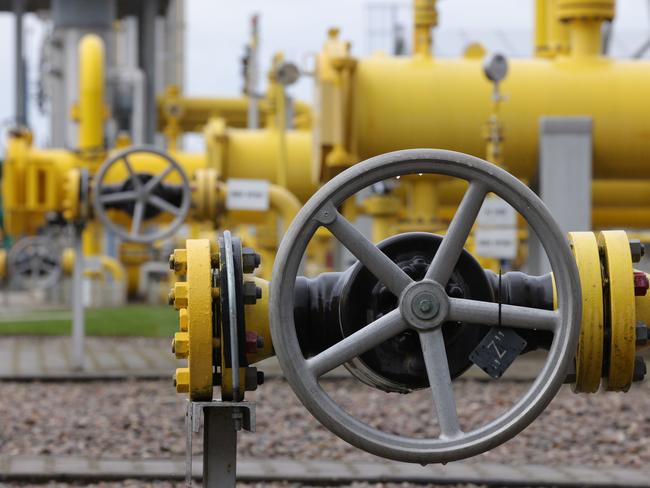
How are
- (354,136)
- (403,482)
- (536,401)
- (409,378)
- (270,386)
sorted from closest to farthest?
(536,401)
(409,378)
(403,482)
(270,386)
(354,136)

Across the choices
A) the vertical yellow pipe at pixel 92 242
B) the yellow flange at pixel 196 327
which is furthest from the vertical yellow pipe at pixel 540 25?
→ the yellow flange at pixel 196 327

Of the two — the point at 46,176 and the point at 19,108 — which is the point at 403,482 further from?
the point at 19,108

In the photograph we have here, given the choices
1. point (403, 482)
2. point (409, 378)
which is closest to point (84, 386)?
point (403, 482)

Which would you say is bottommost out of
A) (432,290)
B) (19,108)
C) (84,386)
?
(84,386)

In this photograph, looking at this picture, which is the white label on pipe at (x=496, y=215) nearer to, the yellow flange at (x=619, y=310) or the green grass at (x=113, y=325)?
the green grass at (x=113, y=325)

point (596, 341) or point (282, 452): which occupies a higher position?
point (596, 341)

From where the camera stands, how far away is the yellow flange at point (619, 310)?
2945 mm

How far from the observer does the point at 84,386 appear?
845 cm

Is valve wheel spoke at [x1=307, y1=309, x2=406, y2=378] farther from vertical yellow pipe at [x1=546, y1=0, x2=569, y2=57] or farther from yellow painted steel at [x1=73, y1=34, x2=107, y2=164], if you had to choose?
yellow painted steel at [x1=73, y1=34, x2=107, y2=164]

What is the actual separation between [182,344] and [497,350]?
61 cm

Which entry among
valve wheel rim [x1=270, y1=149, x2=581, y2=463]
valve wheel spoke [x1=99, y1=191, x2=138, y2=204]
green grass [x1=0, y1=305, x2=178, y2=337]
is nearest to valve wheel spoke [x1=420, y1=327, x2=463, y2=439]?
valve wheel rim [x1=270, y1=149, x2=581, y2=463]

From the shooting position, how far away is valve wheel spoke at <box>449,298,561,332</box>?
281cm

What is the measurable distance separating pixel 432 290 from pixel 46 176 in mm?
13995

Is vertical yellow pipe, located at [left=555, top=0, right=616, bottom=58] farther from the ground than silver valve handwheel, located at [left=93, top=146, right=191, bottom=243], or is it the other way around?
vertical yellow pipe, located at [left=555, top=0, right=616, bottom=58]
